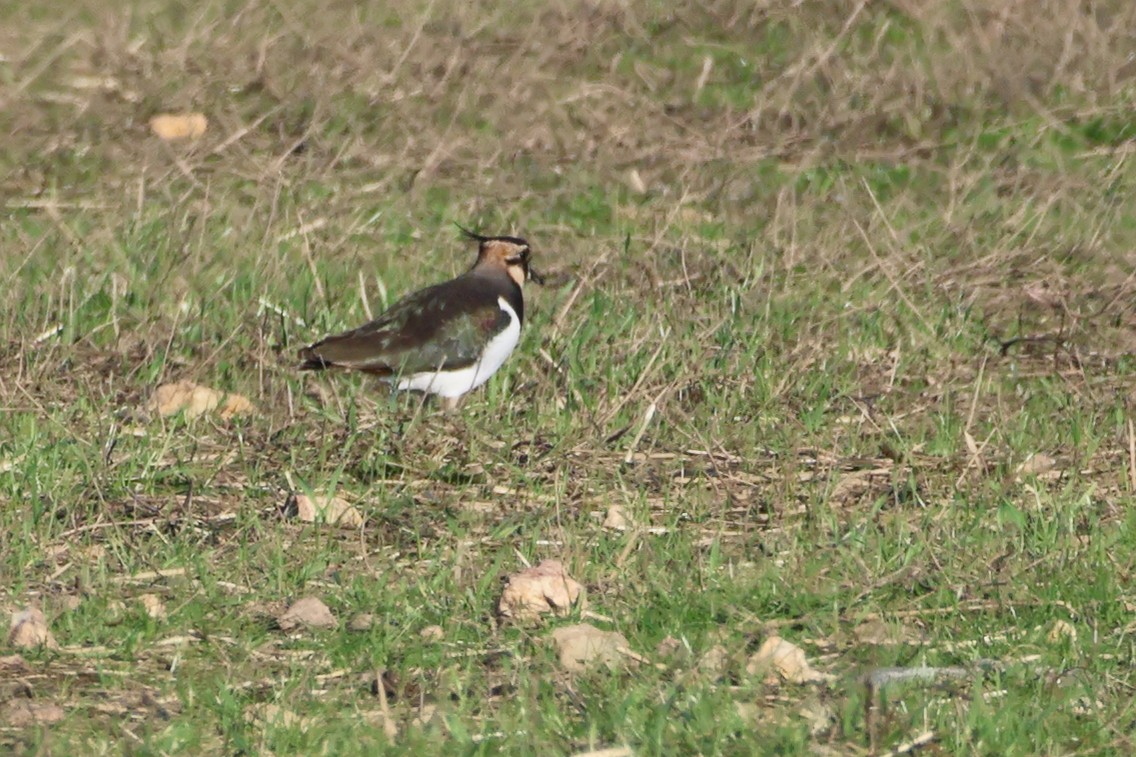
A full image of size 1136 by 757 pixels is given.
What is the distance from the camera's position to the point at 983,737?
3.63 metres

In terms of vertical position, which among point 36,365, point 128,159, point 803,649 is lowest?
point 128,159

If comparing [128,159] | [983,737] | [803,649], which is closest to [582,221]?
[128,159]

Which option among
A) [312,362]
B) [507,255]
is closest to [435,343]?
[312,362]

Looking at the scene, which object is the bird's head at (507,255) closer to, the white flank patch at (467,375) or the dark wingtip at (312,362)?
the white flank patch at (467,375)

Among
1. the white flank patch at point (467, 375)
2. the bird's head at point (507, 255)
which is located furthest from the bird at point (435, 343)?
the bird's head at point (507, 255)

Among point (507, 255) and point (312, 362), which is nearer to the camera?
point (312, 362)

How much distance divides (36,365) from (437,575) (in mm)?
1899

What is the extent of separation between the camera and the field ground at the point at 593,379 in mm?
4004

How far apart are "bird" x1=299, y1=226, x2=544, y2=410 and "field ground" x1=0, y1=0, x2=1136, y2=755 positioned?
0.11 meters

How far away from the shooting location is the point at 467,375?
619cm

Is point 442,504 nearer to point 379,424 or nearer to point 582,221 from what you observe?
point 379,424

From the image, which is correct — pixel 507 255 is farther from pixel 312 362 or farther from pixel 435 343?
pixel 312 362

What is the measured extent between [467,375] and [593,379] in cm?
41

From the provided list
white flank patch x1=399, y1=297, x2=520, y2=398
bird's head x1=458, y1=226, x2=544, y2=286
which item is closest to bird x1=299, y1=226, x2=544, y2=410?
white flank patch x1=399, y1=297, x2=520, y2=398
